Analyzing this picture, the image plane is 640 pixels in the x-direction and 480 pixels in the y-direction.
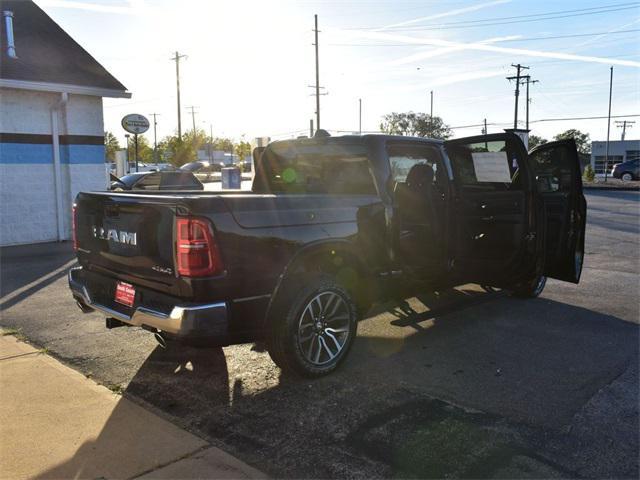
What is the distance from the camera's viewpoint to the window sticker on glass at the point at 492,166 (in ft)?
18.2

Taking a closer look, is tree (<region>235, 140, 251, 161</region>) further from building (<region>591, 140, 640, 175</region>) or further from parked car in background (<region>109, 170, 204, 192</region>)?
parked car in background (<region>109, 170, 204, 192</region>)

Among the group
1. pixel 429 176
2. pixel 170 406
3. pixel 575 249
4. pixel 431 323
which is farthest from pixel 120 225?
pixel 575 249

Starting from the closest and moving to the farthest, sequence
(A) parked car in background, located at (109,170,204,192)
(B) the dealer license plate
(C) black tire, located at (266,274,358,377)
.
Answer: (B) the dealer license plate → (C) black tire, located at (266,274,358,377) → (A) parked car in background, located at (109,170,204,192)

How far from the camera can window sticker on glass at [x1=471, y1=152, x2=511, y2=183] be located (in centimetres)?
554

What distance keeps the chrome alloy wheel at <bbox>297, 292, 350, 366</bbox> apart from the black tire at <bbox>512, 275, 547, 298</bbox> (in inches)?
120

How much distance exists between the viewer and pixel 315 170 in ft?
17.3

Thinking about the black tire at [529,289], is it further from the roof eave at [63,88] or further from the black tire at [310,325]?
the roof eave at [63,88]

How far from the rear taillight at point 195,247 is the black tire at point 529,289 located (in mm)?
4363

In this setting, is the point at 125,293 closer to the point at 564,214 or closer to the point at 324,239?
the point at 324,239

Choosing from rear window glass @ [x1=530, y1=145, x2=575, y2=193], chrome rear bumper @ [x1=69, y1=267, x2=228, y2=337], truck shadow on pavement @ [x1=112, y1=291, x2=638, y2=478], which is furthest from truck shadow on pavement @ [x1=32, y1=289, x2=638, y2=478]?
rear window glass @ [x1=530, y1=145, x2=575, y2=193]

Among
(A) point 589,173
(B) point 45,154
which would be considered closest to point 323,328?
(B) point 45,154

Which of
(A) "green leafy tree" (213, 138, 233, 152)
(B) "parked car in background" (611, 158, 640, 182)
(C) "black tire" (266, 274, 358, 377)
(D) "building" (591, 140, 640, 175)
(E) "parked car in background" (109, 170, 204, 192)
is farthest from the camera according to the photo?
(A) "green leafy tree" (213, 138, 233, 152)

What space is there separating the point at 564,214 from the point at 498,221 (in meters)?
0.94

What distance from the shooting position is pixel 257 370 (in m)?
4.52
